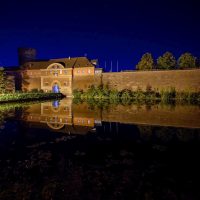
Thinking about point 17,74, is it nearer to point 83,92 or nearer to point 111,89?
point 83,92

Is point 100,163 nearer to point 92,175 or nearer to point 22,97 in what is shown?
point 92,175

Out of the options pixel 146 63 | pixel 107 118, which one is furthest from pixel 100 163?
pixel 146 63

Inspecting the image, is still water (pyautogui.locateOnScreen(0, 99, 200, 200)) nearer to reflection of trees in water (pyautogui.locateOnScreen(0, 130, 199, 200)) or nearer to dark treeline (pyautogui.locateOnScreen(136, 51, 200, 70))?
reflection of trees in water (pyautogui.locateOnScreen(0, 130, 199, 200))

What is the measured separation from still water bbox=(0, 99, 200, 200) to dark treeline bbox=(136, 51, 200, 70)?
38010 millimetres

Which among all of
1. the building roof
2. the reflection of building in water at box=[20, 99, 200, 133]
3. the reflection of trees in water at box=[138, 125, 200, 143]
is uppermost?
the building roof

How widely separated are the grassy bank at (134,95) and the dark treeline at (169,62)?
10926 mm

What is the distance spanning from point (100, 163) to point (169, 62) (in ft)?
146

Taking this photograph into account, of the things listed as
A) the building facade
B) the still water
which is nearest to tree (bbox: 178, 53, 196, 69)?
the building facade

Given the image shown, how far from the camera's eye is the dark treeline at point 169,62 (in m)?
46.8

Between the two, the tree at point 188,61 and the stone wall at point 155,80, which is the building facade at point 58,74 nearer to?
the stone wall at point 155,80

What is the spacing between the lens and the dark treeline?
153ft

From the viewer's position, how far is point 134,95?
38562 millimetres

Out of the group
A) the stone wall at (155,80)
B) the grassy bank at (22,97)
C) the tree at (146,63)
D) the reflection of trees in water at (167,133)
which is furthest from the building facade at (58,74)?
the reflection of trees in water at (167,133)

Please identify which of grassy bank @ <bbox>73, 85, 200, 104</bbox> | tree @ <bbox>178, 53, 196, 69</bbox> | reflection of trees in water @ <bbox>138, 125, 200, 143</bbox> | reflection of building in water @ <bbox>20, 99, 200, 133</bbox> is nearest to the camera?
reflection of trees in water @ <bbox>138, 125, 200, 143</bbox>
